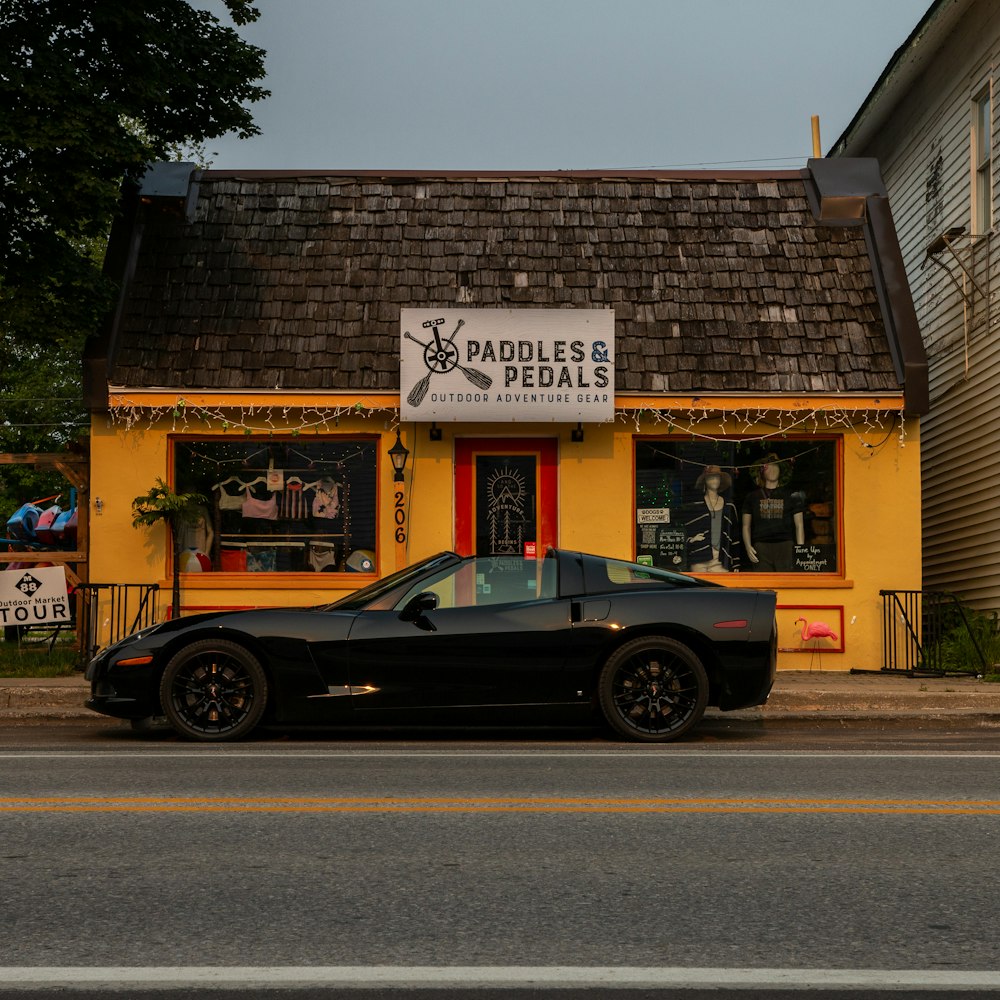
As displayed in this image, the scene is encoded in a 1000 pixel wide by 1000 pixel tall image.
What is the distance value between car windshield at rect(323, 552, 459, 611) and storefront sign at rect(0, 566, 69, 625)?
521 centimetres

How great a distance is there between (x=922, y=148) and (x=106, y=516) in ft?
41.5

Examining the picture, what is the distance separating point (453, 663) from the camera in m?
9.98

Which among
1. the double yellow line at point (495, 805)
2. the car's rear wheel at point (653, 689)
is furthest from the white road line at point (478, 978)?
the car's rear wheel at point (653, 689)

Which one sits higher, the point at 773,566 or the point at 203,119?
the point at 203,119

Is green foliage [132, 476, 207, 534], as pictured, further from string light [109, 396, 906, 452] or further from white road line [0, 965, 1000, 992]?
white road line [0, 965, 1000, 992]

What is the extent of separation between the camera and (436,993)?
3889mm

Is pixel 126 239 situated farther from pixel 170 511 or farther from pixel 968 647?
pixel 968 647

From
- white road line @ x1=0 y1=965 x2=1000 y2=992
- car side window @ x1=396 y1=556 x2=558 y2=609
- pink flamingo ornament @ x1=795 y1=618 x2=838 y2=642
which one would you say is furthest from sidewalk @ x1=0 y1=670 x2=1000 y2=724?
white road line @ x1=0 y1=965 x2=1000 y2=992

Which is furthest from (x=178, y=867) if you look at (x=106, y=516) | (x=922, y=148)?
(x=922, y=148)

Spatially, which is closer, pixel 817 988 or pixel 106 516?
pixel 817 988

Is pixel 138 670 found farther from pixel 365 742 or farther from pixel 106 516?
pixel 106 516

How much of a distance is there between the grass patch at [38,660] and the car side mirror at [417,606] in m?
5.54

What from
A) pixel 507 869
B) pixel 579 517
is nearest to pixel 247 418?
pixel 579 517

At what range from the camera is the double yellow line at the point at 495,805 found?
678 cm
